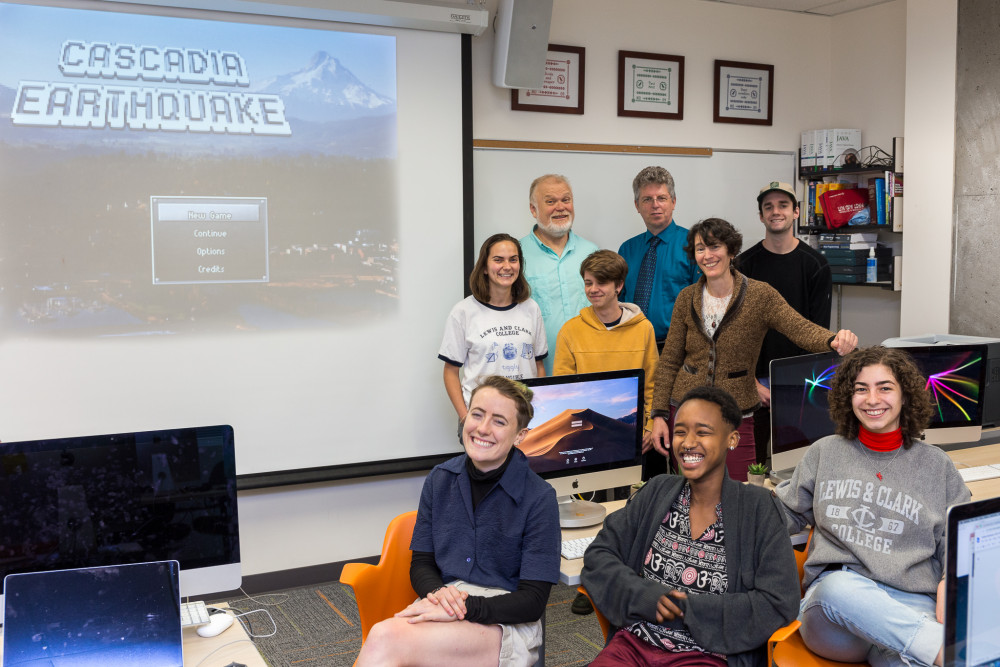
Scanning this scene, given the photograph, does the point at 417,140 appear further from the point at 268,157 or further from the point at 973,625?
the point at 973,625

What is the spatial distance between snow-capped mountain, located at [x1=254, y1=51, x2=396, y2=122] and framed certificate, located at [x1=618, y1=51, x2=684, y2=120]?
51.2 inches

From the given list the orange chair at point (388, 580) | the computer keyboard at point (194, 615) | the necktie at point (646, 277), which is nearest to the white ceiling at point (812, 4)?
the necktie at point (646, 277)

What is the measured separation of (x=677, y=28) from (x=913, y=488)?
3.13m

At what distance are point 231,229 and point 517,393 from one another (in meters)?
1.89

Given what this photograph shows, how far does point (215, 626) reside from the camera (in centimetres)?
175

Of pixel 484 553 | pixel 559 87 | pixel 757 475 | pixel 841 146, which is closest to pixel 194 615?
pixel 484 553

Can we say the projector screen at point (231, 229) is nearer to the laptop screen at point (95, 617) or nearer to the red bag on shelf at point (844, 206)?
the laptop screen at point (95, 617)

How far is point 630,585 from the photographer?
78.6 inches

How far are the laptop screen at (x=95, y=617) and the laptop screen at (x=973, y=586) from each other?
1287mm

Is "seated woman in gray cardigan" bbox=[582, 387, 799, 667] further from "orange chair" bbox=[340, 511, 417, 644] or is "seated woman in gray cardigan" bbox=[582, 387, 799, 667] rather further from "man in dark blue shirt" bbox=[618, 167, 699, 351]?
"man in dark blue shirt" bbox=[618, 167, 699, 351]

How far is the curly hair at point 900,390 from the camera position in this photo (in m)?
2.19

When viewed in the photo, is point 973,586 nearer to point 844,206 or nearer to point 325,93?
point 325,93

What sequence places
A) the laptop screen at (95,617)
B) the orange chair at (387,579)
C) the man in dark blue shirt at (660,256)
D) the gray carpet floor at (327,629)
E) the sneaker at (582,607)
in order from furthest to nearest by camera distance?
the man in dark blue shirt at (660,256) → the sneaker at (582,607) → the gray carpet floor at (327,629) → the orange chair at (387,579) → the laptop screen at (95,617)

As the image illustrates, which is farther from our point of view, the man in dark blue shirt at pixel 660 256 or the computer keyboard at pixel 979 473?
the man in dark blue shirt at pixel 660 256
